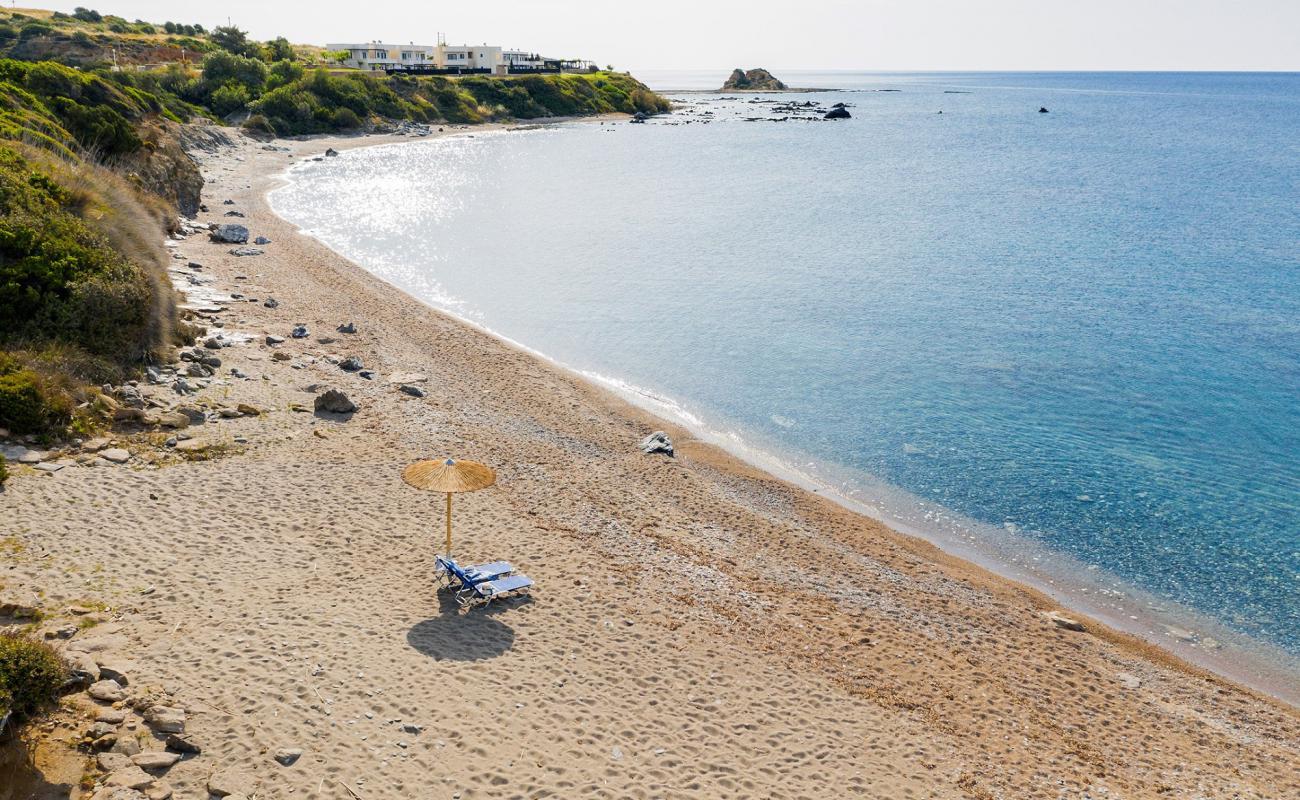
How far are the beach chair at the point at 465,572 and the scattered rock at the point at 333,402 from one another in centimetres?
853

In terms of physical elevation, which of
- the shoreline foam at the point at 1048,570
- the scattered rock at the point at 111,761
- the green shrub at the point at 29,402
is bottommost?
the shoreline foam at the point at 1048,570

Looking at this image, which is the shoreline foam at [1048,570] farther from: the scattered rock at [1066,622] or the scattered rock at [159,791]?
the scattered rock at [159,791]

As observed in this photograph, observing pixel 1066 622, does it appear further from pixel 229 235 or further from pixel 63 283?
pixel 229 235

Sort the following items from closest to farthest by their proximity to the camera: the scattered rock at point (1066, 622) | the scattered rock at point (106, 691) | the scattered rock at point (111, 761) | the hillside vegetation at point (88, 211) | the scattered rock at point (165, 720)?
1. the scattered rock at point (111, 761)
2. the scattered rock at point (165, 720)
3. the scattered rock at point (106, 691)
4. the scattered rock at point (1066, 622)
5. the hillside vegetation at point (88, 211)

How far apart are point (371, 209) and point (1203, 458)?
5180 cm

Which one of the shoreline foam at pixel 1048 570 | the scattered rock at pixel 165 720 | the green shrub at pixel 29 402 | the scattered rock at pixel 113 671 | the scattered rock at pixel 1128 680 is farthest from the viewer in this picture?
the green shrub at pixel 29 402

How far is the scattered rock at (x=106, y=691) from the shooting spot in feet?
33.9

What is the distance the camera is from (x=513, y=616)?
13.8 meters

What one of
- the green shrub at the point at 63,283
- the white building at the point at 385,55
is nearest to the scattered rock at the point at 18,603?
the green shrub at the point at 63,283

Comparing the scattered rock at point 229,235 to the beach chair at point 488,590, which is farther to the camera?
the scattered rock at point 229,235

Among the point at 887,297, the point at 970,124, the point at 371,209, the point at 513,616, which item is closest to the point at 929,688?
the point at 513,616

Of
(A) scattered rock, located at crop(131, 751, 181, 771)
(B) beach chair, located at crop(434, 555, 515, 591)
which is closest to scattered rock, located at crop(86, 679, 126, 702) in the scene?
(A) scattered rock, located at crop(131, 751, 181, 771)

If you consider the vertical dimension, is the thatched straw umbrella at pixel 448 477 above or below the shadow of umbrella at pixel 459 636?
above

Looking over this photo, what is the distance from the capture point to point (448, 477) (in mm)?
13883
